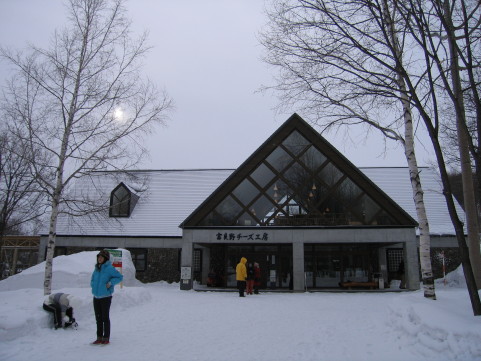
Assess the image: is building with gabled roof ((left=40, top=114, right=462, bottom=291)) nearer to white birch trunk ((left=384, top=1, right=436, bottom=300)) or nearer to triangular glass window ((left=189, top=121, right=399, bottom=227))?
triangular glass window ((left=189, top=121, right=399, bottom=227))

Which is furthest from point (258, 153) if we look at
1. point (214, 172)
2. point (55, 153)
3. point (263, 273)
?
point (55, 153)

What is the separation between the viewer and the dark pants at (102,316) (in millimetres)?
7246

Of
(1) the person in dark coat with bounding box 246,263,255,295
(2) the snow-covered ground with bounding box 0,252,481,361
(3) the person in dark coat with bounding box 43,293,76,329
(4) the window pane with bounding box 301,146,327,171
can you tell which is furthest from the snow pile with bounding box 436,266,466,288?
(3) the person in dark coat with bounding box 43,293,76,329

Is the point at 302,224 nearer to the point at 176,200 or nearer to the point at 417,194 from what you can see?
the point at 176,200

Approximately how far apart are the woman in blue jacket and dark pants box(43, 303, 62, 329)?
1.18 m

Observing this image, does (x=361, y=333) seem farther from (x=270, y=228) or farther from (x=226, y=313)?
(x=270, y=228)

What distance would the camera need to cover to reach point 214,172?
103ft

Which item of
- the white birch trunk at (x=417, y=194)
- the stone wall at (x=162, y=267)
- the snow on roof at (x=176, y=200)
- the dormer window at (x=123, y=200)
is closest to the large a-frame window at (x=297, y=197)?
the stone wall at (x=162, y=267)

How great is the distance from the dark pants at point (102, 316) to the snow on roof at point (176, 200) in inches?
756

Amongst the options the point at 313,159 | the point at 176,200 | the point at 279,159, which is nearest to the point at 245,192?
the point at 279,159

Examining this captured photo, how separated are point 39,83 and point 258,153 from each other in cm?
1193

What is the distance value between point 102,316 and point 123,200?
21.7m

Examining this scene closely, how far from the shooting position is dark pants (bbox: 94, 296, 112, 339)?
23.8ft

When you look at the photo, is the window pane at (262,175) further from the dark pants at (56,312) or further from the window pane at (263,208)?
the dark pants at (56,312)
